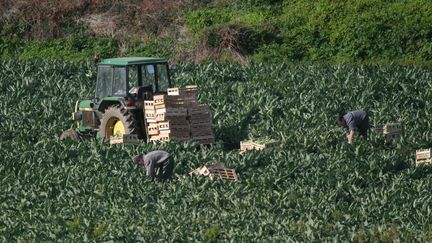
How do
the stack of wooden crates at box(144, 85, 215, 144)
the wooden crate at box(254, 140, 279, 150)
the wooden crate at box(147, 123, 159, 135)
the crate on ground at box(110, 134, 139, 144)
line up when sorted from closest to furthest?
the wooden crate at box(254, 140, 279, 150) < the crate on ground at box(110, 134, 139, 144) < the stack of wooden crates at box(144, 85, 215, 144) < the wooden crate at box(147, 123, 159, 135)

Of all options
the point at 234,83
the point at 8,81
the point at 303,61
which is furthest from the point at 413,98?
the point at 8,81

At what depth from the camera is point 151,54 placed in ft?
128

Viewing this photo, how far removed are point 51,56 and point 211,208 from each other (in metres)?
19.9

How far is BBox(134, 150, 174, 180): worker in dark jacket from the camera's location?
2259 centimetres

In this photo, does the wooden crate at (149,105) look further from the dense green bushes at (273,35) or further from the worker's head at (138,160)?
the dense green bushes at (273,35)

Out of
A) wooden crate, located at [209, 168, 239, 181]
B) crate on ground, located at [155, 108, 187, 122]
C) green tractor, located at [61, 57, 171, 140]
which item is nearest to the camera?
wooden crate, located at [209, 168, 239, 181]

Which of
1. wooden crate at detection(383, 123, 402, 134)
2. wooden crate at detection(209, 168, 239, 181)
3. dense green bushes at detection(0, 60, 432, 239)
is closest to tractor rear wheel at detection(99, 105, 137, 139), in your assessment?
dense green bushes at detection(0, 60, 432, 239)

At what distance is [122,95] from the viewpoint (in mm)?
A: 26938

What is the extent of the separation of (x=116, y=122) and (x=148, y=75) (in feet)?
4.22

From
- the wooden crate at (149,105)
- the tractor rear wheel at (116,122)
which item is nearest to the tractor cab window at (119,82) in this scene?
the tractor rear wheel at (116,122)

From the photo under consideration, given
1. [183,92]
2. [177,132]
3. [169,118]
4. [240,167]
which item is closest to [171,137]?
[177,132]

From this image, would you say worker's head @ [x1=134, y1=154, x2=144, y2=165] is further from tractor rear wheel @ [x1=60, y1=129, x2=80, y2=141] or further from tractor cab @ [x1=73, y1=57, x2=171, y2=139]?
tractor rear wheel @ [x1=60, y1=129, x2=80, y2=141]

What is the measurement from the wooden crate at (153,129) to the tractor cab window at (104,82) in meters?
1.42

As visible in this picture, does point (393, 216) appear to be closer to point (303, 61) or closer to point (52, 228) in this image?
point (52, 228)
